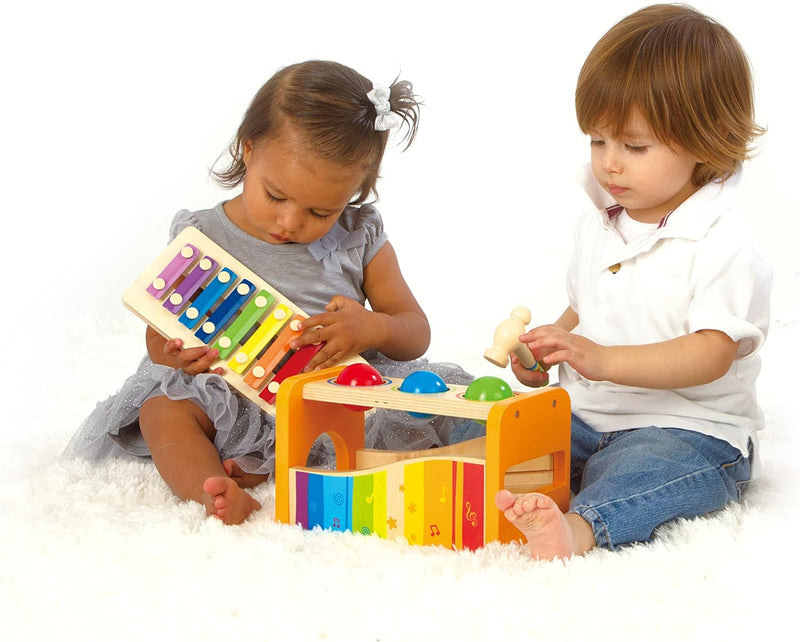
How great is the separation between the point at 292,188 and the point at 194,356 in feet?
0.84

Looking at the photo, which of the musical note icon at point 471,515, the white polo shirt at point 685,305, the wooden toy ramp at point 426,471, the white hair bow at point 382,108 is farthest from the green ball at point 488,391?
the white hair bow at point 382,108

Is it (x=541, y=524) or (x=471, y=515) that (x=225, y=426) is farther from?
(x=541, y=524)

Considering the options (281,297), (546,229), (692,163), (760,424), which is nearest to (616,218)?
(692,163)

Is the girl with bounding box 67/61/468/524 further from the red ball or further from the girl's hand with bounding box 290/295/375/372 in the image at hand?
the red ball

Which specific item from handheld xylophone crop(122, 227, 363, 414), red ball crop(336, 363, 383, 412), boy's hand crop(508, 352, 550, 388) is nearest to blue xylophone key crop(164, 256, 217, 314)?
handheld xylophone crop(122, 227, 363, 414)

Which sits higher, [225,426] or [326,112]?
[326,112]

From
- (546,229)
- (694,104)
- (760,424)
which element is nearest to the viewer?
(694,104)

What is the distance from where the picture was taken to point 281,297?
4.83 feet

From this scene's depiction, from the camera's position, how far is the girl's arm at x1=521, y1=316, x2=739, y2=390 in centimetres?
122

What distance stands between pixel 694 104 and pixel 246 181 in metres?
0.62

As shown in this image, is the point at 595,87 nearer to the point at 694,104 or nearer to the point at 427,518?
the point at 694,104

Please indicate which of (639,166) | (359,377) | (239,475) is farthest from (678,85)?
(239,475)

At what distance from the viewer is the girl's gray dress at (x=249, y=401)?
1.42 meters

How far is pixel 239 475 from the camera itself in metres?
1.40
